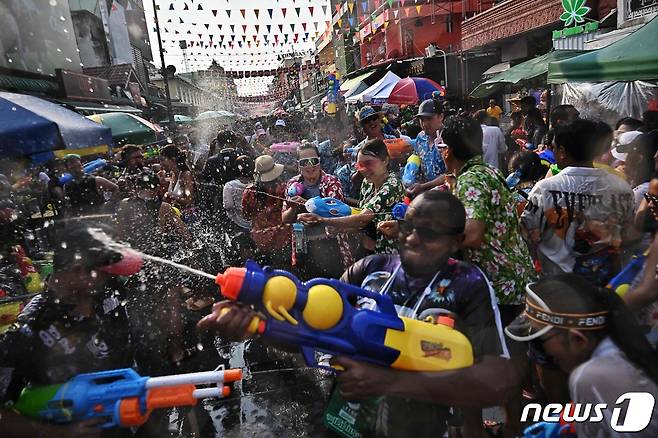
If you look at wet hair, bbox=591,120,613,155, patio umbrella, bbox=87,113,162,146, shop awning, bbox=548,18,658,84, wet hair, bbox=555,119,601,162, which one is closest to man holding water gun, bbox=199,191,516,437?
wet hair, bbox=555,119,601,162

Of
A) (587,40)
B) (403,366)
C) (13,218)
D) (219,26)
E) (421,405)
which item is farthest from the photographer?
(219,26)

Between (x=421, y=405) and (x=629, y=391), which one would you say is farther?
(x=421, y=405)

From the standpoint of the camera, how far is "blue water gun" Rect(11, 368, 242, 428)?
1.66m

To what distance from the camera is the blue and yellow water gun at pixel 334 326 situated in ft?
4.58

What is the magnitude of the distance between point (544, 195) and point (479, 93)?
11.7 metres

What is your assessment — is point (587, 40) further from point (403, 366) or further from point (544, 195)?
point (403, 366)

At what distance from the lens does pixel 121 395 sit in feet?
5.50

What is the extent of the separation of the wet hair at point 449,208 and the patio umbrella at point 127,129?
10.8 m

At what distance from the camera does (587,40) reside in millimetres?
10148

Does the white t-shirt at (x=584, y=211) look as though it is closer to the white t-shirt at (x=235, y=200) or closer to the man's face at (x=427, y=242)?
the man's face at (x=427, y=242)

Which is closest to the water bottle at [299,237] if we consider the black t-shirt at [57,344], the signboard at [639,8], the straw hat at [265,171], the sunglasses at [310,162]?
the sunglasses at [310,162]

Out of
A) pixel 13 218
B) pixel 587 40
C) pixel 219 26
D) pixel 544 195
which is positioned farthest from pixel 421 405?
pixel 219 26

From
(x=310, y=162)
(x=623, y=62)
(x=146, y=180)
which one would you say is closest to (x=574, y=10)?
(x=623, y=62)

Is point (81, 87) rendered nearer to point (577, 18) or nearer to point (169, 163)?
point (169, 163)
